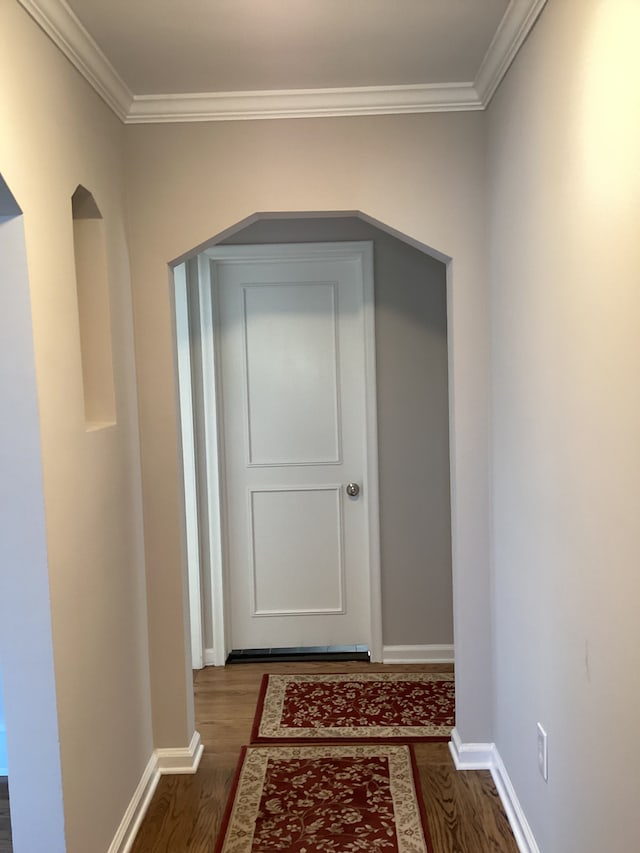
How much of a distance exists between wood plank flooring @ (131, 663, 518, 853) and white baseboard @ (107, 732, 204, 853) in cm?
3

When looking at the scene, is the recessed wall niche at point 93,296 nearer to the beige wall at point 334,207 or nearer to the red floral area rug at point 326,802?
the beige wall at point 334,207

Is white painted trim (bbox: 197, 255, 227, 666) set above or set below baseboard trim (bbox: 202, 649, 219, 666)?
above

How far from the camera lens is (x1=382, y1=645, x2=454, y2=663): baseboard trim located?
3.50 metres

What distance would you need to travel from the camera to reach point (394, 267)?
338 centimetres

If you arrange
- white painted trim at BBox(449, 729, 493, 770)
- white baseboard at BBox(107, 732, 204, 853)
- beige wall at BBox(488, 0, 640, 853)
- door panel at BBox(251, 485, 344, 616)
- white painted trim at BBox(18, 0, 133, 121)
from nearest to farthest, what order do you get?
beige wall at BBox(488, 0, 640, 853), white painted trim at BBox(18, 0, 133, 121), white baseboard at BBox(107, 732, 204, 853), white painted trim at BBox(449, 729, 493, 770), door panel at BBox(251, 485, 344, 616)

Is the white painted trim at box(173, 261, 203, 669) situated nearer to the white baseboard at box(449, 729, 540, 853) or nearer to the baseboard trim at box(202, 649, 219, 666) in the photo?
the baseboard trim at box(202, 649, 219, 666)

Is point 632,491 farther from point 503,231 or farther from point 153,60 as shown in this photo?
point 153,60

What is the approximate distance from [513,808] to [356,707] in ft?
3.18

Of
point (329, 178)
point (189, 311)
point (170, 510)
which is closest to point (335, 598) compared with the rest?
point (170, 510)

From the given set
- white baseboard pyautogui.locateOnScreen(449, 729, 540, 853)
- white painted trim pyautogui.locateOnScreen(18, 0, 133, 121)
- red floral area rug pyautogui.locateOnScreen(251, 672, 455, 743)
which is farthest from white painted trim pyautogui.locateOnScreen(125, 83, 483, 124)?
red floral area rug pyautogui.locateOnScreen(251, 672, 455, 743)

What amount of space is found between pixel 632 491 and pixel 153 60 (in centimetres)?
184

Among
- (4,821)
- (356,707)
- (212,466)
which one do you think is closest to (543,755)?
(356,707)

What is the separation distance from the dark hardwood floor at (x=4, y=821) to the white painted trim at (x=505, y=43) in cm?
287

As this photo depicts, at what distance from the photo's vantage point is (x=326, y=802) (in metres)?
2.38
